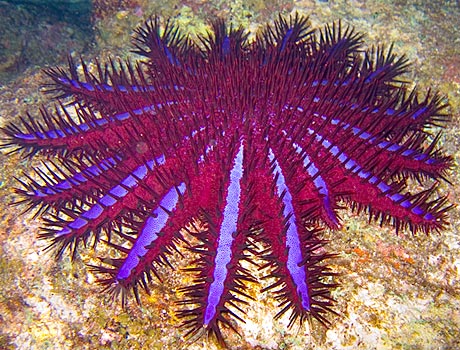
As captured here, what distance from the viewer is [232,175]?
2.93 metres

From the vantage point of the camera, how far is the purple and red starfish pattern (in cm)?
270

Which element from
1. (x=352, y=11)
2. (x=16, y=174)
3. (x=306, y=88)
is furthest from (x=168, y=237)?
(x=352, y=11)

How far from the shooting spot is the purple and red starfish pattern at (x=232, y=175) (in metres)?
2.70

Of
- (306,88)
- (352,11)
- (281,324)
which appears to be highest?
(352,11)

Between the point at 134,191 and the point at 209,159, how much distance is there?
2.00ft

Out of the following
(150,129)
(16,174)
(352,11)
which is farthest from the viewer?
(352,11)

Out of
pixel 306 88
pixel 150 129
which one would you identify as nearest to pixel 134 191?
pixel 150 129

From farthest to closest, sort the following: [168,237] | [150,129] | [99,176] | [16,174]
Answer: [16,174] → [150,129] → [99,176] → [168,237]

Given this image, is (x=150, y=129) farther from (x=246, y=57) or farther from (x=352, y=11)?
(x=352, y=11)

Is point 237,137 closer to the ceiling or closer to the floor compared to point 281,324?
closer to the ceiling

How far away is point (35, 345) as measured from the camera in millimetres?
2807

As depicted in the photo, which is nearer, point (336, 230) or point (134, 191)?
point (134, 191)

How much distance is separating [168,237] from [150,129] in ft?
3.19

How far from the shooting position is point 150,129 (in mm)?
3283
